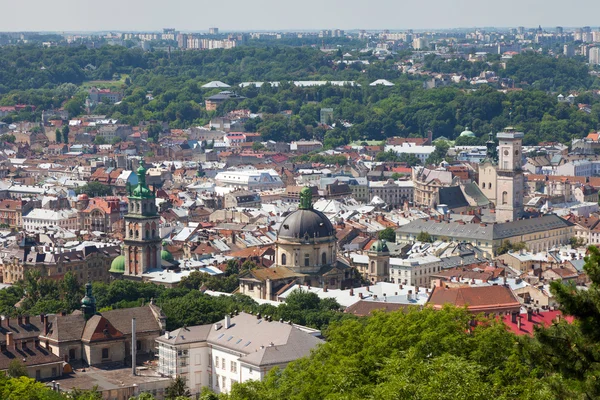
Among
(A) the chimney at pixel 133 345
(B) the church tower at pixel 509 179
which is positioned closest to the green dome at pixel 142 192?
(A) the chimney at pixel 133 345

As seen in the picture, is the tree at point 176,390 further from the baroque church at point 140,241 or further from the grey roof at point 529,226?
the grey roof at point 529,226

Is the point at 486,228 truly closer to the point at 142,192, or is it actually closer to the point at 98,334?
the point at 142,192

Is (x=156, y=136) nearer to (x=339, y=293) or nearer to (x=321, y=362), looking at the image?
(x=339, y=293)

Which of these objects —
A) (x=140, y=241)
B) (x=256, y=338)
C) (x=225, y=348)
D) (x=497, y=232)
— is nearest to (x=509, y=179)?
(x=497, y=232)

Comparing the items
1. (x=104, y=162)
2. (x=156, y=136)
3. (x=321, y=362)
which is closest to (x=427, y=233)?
(x=321, y=362)

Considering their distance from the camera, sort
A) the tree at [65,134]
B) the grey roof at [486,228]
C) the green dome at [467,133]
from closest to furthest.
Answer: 1. the grey roof at [486,228]
2. the green dome at [467,133]
3. the tree at [65,134]

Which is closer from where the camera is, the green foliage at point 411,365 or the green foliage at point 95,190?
the green foliage at point 411,365

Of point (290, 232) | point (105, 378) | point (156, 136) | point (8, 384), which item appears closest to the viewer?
point (8, 384)

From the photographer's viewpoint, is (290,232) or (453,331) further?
(290,232)
